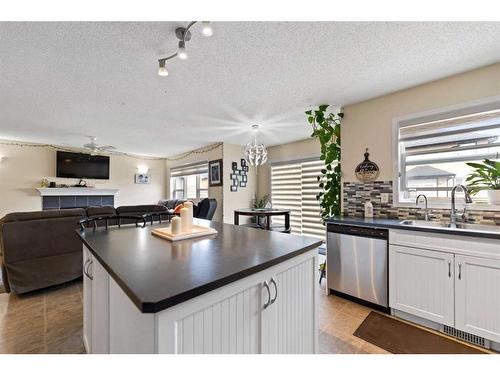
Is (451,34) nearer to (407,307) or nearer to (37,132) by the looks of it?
(407,307)

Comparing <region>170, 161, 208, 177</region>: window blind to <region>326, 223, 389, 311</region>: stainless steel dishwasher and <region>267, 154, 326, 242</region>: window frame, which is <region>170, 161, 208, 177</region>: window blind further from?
<region>326, 223, 389, 311</region>: stainless steel dishwasher

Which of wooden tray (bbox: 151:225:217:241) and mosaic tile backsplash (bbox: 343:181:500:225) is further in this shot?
mosaic tile backsplash (bbox: 343:181:500:225)

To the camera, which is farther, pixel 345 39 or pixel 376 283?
pixel 376 283

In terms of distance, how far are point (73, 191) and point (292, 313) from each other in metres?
6.25

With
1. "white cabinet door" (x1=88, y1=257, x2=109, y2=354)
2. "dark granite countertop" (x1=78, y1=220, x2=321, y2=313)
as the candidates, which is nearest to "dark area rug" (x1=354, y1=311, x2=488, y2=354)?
"dark granite countertop" (x1=78, y1=220, x2=321, y2=313)

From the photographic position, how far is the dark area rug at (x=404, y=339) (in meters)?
1.65

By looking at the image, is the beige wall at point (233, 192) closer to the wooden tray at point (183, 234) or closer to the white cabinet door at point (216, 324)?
the wooden tray at point (183, 234)

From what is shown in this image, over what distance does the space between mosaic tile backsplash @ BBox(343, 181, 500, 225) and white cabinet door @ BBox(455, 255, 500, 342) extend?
1.98 ft

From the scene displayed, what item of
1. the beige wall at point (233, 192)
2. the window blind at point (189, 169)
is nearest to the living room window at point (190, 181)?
the window blind at point (189, 169)

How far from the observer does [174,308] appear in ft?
2.20

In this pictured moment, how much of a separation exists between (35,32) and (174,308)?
82.1 inches

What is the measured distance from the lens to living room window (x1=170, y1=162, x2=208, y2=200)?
5.88 metres
